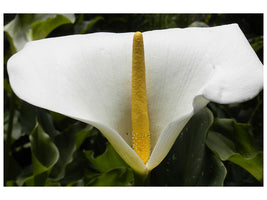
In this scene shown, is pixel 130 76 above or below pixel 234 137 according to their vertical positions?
above

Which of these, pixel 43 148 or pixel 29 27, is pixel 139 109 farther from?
pixel 29 27

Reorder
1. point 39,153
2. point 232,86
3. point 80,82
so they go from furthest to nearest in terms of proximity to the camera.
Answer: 1. point 39,153
2. point 80,82
3. point 232,86

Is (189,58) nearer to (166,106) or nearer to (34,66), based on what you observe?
(166,106)

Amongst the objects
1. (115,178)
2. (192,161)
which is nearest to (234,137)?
(192,161)

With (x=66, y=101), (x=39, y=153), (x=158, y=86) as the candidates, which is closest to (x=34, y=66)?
(x=66, y=101)

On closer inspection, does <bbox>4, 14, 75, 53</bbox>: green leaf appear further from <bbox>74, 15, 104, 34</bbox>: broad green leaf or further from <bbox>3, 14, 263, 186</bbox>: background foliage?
<bbox>74, 15, 104, 34</bbox>: broad green leaf

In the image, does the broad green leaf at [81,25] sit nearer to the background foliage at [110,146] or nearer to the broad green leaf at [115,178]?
the background foliage at [110,146]
